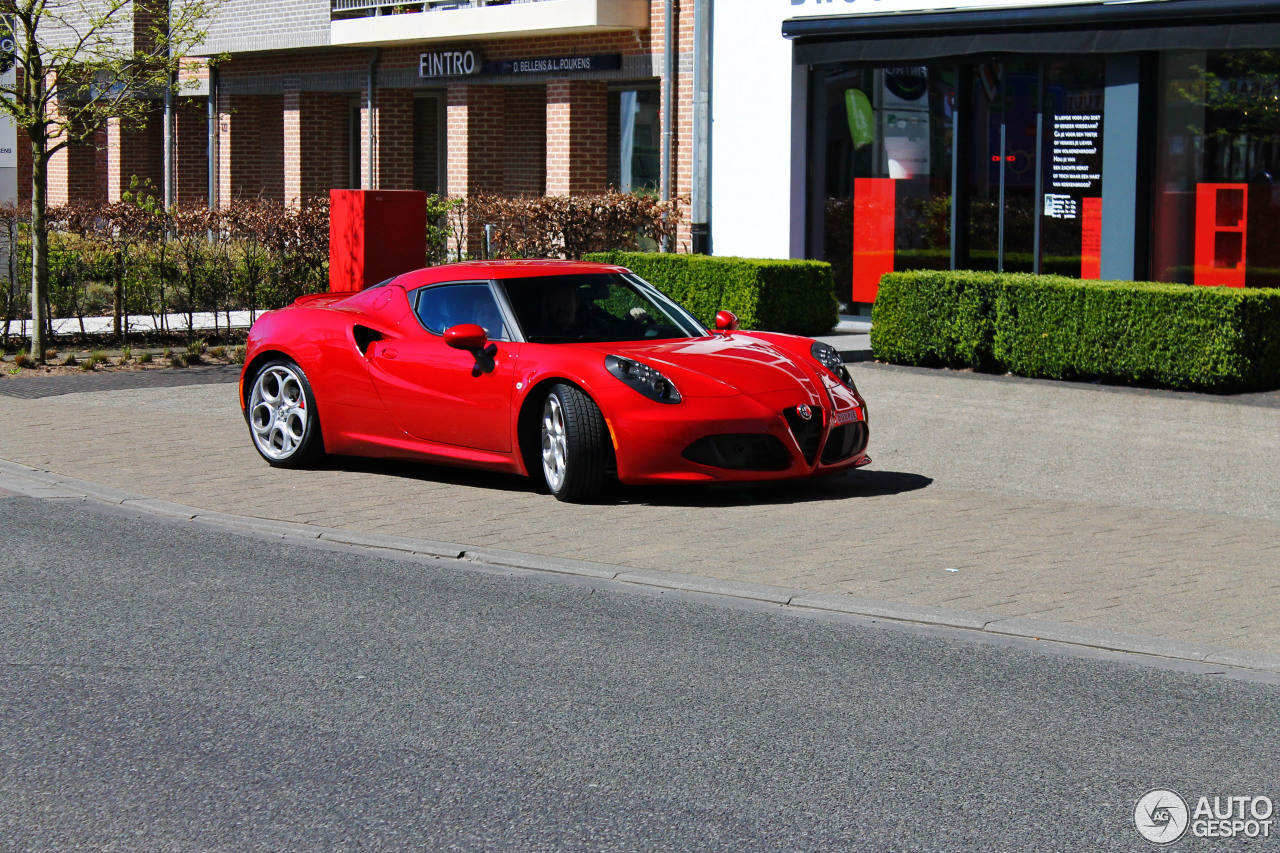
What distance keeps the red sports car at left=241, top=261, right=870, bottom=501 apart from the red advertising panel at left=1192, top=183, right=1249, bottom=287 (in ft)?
31.5

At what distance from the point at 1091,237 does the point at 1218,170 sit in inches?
63.3

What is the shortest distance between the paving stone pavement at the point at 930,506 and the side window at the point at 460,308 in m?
0.96

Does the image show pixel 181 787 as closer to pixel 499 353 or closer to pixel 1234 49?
pixel 499 353

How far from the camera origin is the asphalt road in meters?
4.26

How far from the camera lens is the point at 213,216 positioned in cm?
2205

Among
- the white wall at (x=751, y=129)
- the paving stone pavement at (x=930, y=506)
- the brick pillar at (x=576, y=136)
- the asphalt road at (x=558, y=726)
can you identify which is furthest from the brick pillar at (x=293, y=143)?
the asphalt road at (x=558, y=726)

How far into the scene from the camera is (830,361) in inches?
386

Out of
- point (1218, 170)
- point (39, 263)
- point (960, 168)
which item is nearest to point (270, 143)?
point (39, 263)

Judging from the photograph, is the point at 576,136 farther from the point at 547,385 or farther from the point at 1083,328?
the point at 547,385

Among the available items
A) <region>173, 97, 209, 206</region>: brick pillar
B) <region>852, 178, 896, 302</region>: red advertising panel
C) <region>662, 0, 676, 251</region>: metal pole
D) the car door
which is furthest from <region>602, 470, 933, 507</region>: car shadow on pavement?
<region>173, 97, 209, 206</region>: brick pillar

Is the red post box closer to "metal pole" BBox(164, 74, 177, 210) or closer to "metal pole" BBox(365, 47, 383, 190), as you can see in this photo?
"metal pole" BBox(365, 47, 383, 190)

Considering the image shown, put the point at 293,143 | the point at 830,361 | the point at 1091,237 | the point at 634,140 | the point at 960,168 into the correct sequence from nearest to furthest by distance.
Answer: the point at 830,361, the point at 1091,237, the point at 960,168, the point at 634,140, the point at 293,143

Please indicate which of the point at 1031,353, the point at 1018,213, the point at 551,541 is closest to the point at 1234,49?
the point at 1018,213

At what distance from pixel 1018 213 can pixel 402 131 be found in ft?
40.9
